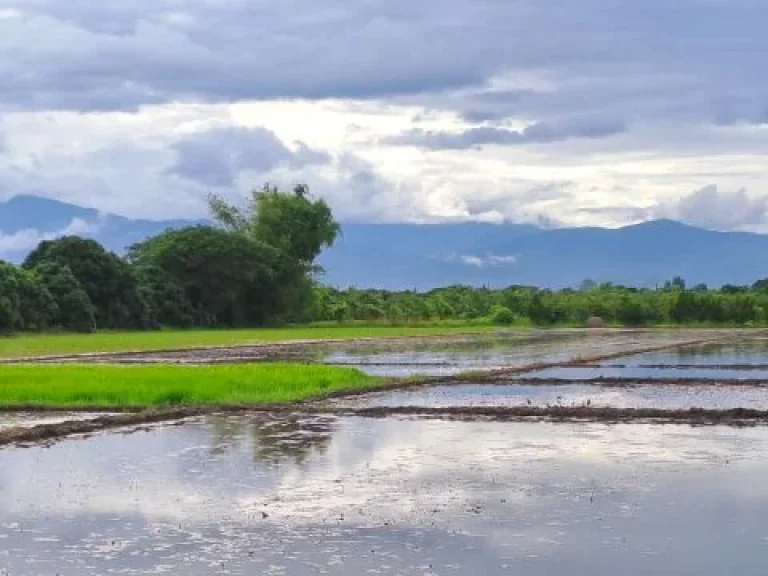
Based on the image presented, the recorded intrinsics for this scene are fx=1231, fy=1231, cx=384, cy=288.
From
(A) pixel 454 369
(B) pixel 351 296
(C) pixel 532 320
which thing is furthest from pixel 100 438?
(B) pixel 351 296

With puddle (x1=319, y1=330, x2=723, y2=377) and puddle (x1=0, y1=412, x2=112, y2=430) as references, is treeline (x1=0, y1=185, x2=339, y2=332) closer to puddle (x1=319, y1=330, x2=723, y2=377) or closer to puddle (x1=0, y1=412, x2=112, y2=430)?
puddle (x1=319, y1=330, x2=723, y2=377)

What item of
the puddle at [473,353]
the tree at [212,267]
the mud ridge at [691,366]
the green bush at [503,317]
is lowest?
the mud ridge at [691,366]

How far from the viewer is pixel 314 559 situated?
848cm

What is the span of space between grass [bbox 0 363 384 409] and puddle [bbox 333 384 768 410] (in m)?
1.29

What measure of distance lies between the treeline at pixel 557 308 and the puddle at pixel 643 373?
1569 inches

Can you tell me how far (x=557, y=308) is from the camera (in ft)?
238

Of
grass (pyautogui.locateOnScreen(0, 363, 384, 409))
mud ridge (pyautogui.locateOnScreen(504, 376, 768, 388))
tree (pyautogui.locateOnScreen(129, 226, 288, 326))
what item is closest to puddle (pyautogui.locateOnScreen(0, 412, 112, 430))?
grass (pyautogui.locateOnScreen(0, 363, 384, 409))

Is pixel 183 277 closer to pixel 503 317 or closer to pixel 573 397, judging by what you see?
pixel 503 317

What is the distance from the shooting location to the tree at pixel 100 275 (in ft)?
188

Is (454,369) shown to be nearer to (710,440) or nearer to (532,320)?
(710,440)

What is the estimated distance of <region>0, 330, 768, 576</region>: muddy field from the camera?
8.57m

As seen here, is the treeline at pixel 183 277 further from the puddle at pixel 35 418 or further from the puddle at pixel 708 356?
the puddle at pixel 35 418

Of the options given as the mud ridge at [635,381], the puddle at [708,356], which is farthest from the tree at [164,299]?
the mud ridge at [635,381]

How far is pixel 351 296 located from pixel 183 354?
160 ft
